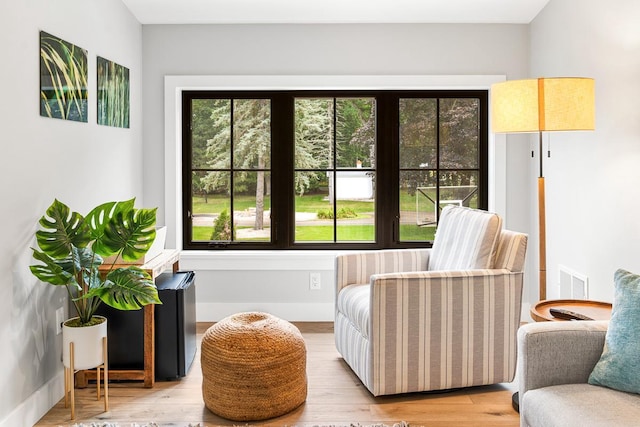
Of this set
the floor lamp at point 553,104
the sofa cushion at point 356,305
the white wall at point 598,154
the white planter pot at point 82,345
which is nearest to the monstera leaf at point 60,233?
the white planter pot at point 82,345

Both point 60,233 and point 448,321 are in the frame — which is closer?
point 60,233

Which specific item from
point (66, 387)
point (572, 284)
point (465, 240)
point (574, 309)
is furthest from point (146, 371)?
point (572, 284)

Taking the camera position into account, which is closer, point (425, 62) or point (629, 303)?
point (629, 303)

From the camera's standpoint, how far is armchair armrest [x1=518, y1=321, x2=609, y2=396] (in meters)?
2.11

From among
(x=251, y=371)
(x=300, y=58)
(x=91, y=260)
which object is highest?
(x=300, y=58)

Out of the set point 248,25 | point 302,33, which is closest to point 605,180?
point 302,33

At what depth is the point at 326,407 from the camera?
2.94 m

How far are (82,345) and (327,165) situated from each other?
2333mm

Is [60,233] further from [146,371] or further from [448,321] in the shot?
[448,321]

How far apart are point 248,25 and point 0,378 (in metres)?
2.92

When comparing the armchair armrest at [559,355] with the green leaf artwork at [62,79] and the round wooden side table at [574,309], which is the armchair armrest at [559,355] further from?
Result: the green leaf artwork at [62,79]

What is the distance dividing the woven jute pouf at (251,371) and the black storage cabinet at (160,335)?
0.41 m

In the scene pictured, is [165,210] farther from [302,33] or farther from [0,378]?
[0,378]

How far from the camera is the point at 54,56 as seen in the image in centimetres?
299
